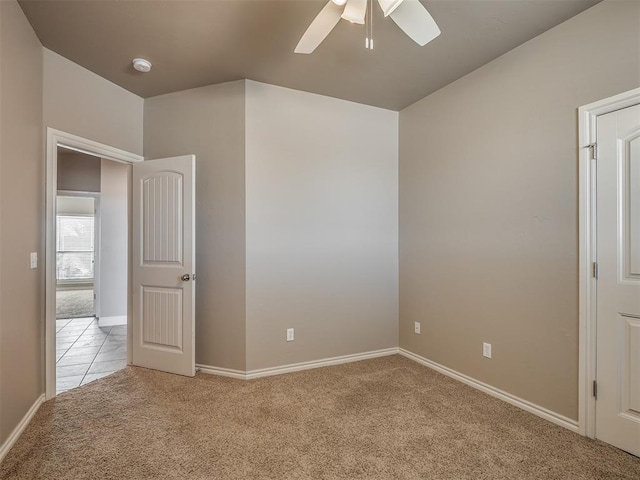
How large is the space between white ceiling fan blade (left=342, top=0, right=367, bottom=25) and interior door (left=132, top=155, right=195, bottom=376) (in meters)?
1.91

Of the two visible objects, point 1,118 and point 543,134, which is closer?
point 1,118

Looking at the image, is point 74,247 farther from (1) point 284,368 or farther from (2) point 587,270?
(2) point 587,270

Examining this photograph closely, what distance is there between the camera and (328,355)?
10.7 feet

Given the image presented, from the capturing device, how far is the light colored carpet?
549 cm

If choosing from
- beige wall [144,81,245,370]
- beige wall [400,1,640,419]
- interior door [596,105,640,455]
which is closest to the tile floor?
beige wall [144,81,245,370]

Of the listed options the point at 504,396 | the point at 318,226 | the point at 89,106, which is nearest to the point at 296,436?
the point at 504,396

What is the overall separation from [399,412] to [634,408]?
1.36 meters

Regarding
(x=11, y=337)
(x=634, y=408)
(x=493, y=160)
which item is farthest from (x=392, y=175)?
(x=11, y=337)

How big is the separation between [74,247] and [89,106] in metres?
7.28

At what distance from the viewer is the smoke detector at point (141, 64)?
2.58 meters

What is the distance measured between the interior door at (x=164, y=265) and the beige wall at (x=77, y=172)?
2.67m

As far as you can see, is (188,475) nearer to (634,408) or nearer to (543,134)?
(634,408)

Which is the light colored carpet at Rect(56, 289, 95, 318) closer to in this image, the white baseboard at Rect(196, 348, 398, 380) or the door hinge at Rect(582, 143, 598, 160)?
the white baseboard at Rect(196, 348, 398, 380)

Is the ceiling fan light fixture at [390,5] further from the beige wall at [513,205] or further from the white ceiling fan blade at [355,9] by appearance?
the beige wall at [513,205]
